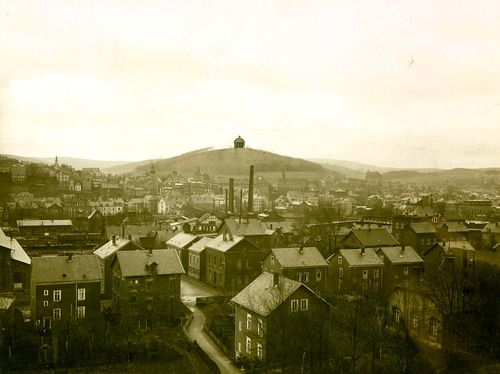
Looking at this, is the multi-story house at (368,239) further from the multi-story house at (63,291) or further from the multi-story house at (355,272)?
the multi-story house at (63,291)

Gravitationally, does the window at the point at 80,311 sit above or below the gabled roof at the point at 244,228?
below

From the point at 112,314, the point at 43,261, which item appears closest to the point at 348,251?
the point at 112,314

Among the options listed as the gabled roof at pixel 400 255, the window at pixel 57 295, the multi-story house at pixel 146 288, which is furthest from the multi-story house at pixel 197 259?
the window at pixel 57 295

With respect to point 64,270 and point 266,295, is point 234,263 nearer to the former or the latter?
point 64,270

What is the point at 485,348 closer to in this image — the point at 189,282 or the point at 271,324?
the point at 271,324

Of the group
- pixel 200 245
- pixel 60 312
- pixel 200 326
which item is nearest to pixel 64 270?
pixel 60 312

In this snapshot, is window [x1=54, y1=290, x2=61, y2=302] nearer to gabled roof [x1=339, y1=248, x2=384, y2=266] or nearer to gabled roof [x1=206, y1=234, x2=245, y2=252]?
gabled roof [x1=206, y1=234, x2=245, y2=252]
